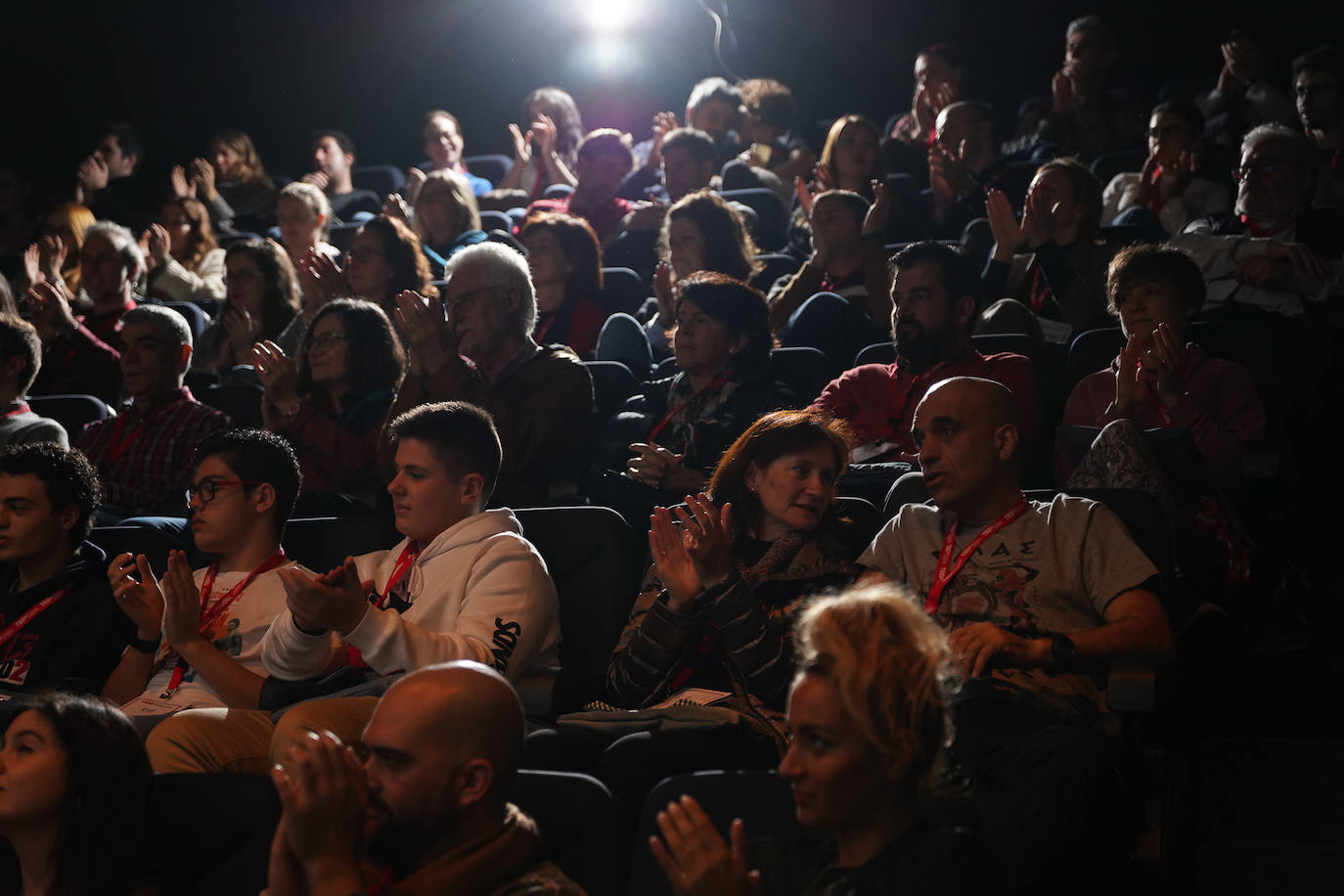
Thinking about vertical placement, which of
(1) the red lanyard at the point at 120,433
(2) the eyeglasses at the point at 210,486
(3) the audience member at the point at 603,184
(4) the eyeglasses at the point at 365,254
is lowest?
(2) the eyeglasses at the point at 210,486

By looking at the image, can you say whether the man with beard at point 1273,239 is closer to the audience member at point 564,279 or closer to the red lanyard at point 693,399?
the red lanyard at point 693,399

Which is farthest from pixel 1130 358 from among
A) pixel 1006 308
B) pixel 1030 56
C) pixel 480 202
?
pixel 1030 56

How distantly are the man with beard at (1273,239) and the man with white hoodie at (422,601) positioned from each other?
2.19 metres

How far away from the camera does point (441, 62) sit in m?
9.09

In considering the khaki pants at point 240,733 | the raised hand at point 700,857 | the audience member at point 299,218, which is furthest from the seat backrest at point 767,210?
the raised hand at point 700,857

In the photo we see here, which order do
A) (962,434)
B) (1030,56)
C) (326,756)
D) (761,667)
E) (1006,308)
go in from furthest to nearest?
(1030,56), (1006,308), (962,434), (761,667), (326,756)

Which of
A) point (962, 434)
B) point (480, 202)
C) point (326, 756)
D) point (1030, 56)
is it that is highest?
point (1030, 56)

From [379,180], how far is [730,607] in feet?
20.9

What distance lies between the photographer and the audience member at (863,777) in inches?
53.9

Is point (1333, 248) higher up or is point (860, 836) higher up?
point (1333, 248)

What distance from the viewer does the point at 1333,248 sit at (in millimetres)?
3982

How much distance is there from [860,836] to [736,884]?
0.16 m

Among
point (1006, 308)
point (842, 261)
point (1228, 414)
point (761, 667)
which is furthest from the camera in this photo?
point (842, 261)

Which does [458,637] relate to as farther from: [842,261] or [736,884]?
[842,261]
